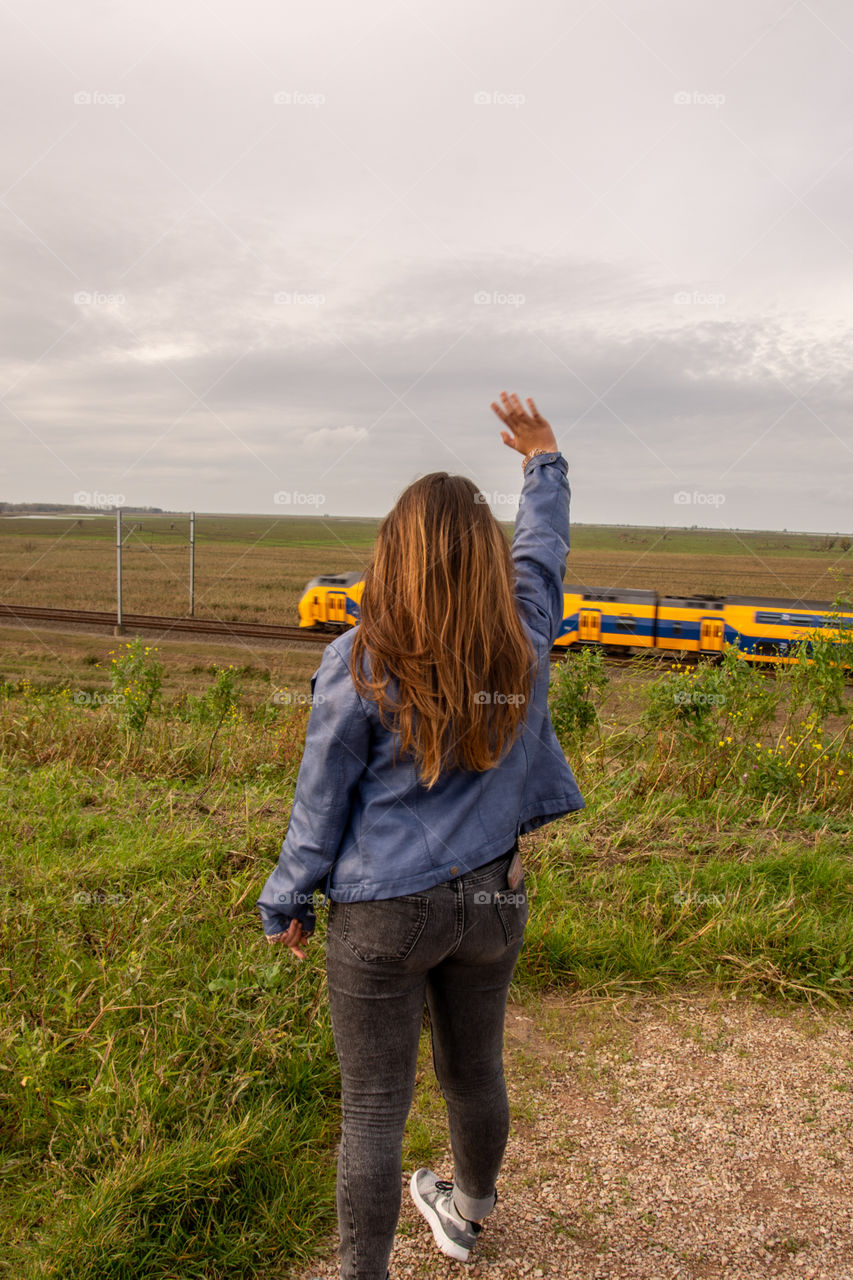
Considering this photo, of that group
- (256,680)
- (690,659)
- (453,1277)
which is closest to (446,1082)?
(453,1277)

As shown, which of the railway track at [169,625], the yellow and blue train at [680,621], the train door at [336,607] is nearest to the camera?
the yellow and blue train at [680,621]

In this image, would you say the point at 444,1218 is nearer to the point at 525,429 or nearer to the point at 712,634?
the point at 525,429

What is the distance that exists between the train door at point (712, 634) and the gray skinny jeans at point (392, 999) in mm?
A: 16789

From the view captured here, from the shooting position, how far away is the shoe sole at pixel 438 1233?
6.84ft

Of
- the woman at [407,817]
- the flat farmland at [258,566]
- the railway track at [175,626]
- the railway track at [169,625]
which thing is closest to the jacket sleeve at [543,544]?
the woman at [407,817]

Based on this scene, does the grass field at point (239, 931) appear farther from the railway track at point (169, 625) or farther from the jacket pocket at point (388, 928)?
A: the railway track at point (169, 625)

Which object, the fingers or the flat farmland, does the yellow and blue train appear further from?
the fingers

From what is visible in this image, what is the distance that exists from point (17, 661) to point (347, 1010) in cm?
1781

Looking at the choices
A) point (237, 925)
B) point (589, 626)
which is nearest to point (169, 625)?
point (589, 626)

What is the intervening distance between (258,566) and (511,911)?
182ft

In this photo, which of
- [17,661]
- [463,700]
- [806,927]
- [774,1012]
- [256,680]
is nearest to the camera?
[463,700]

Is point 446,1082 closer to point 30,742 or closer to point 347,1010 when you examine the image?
point 347,1010

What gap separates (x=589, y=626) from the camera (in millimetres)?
19078

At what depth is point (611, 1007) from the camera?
10.5 feet
